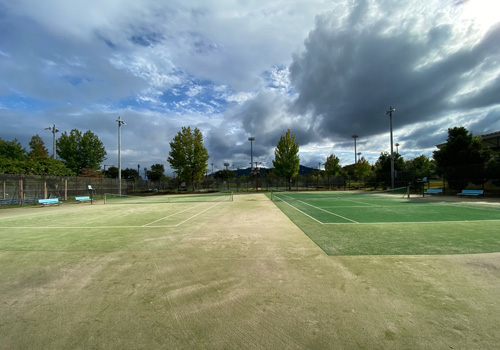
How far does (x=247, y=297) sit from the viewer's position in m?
3.40

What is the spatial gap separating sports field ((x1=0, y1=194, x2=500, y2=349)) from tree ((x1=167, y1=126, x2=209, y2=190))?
37399 mm

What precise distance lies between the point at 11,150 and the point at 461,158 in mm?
61305

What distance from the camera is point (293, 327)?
268 centimetres

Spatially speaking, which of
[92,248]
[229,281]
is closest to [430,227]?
[229,281]

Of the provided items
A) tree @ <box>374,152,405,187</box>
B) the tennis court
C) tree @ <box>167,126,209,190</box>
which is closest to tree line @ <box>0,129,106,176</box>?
tree @ <box>167,126,209,190</box>

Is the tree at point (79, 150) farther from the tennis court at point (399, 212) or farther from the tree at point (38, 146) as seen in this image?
the tennis court at point (399, 212)

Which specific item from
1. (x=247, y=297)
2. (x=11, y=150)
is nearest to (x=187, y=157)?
(x=11, y=150)

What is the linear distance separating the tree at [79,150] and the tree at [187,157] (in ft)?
46.5

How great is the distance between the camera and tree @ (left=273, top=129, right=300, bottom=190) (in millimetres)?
44406

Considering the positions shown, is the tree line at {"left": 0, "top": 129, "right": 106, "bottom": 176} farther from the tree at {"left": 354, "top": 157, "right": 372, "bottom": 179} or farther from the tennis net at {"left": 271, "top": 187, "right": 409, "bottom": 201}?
the tree at {"left": 354, "top": 157, "right": 372, "bottom": 179}

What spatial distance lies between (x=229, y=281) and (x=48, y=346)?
233cm

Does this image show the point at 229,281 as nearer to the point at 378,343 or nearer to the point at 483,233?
the point at 378,343

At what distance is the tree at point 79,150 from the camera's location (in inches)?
1654

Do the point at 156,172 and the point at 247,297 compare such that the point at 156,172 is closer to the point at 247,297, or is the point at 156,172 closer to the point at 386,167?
the point at 386,167
